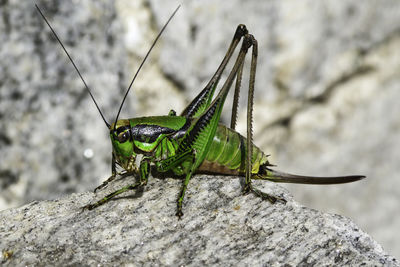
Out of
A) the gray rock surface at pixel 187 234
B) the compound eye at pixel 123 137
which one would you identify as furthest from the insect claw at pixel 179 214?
the compound eye at pixel 123 137

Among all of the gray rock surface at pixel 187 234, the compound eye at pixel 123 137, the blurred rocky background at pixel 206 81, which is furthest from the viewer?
the blurred rocky background at pixel 206 81

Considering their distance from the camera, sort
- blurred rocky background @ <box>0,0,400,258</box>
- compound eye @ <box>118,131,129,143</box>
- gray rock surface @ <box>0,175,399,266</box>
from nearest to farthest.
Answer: gray rock surface @ <box>0,175,399,266</box> < compound eye @ <box>118,131,129,143</box> < blurred rocky background @ <box>0,0,400,258</box>

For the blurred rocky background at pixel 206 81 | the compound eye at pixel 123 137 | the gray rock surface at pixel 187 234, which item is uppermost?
the blurred rocky background at pixel 206 81

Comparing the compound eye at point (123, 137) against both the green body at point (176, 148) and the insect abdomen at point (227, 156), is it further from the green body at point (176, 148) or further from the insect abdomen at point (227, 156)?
the insect abdomen at point (227, 156)

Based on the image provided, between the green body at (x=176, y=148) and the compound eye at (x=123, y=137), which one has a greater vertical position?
the compound eye at (x=123, y=137)

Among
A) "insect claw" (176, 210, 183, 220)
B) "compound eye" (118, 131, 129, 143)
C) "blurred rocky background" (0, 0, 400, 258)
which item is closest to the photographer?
"insect claw" (176, 210, 183, 220)

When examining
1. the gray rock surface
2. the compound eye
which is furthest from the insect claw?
the compound eye

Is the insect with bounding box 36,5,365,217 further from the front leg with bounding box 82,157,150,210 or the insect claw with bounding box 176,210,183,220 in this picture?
the insect claw with bounding box 176,210,183,220
